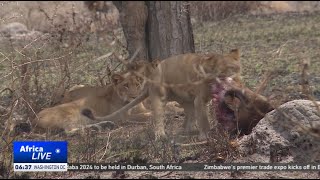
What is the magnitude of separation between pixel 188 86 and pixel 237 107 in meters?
0.60

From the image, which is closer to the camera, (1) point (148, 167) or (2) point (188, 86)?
(1) point (148, 167)

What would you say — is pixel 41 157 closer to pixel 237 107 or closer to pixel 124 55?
pixel 237 107

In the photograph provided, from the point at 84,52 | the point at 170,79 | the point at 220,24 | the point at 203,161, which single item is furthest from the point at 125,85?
the point at 220,24

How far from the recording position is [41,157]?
5.26 m

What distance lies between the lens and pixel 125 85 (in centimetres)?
831

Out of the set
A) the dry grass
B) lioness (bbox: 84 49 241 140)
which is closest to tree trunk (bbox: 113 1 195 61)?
the dry grass

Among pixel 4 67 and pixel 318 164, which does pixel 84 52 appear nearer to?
pixel 4 67

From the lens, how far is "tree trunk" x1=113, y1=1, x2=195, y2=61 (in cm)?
890

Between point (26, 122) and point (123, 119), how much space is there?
4.27 feet

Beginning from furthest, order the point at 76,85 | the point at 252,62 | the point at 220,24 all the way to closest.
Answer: the point at 220,24 < the point at 252,62 < the point at 76,85

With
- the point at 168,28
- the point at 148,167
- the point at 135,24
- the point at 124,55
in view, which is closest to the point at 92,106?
the point at 135,24

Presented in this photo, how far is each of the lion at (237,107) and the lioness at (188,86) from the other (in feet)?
0.49

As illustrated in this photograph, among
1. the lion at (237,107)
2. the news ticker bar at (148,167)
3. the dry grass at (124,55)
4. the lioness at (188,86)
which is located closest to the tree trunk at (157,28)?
the dry grass at (124,55)

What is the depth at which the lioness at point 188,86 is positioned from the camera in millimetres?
6734
